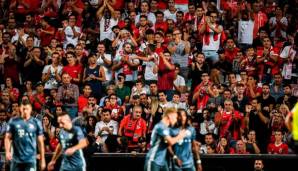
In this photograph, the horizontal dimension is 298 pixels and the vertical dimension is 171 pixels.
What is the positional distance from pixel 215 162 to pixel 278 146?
1487mm

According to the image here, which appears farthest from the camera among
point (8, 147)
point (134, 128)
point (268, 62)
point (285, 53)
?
point (285, 53)

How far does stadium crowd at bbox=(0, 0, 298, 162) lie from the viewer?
71.8 ft

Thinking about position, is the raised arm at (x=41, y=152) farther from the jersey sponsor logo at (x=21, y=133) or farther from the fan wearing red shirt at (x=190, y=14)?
the fan wearing red shirt at (x=190, y=14)

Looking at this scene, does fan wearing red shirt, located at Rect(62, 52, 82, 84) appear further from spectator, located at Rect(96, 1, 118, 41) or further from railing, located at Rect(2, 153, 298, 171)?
railing, located at Rect(2, 153, 298, 171)

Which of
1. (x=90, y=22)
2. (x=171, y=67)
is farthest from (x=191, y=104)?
(x=90, y=22)

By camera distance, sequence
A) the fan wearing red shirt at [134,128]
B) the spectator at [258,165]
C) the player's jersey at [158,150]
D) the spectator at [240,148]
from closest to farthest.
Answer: the player's jersey at [158,150] < the spectator at [258,165] < the spectator at [240,148] < the fan wearing red shirt at [134,128]

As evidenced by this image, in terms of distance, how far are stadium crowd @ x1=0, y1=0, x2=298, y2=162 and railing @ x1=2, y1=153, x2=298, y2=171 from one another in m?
0.23

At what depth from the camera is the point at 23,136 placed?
1852 cm

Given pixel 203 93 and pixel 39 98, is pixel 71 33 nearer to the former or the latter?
pixel 39 98

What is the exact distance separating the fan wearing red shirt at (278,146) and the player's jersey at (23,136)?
217 inches

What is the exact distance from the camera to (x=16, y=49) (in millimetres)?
24359

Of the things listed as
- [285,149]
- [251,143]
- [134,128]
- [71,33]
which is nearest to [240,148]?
[251,143]

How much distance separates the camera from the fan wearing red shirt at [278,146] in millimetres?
21250

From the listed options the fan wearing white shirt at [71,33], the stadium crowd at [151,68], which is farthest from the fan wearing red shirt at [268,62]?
the fan wearing white shirt at [71,33]
